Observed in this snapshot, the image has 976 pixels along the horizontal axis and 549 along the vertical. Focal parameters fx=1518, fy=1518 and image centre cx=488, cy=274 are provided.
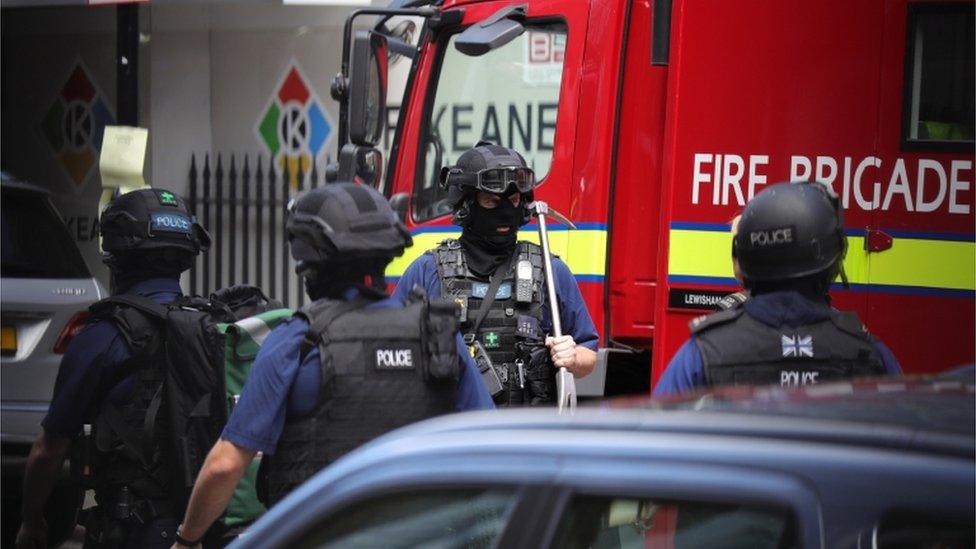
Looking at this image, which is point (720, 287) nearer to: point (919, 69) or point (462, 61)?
point (919, 69)

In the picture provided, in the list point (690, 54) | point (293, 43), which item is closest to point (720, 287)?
point (690, 54)

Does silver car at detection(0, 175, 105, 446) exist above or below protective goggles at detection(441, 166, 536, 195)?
below

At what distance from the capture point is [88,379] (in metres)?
4.36

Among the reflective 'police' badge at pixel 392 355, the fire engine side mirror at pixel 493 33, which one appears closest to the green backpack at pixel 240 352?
the reflective 'police' badge at pixel 392 355

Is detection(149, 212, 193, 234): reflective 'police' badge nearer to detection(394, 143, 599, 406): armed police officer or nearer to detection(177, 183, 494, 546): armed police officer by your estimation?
detection(394, 143, 599, 406): armed police officer

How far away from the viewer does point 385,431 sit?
3562mm

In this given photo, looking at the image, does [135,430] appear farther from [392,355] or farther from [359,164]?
[359,164]

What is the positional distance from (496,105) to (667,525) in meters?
4.69

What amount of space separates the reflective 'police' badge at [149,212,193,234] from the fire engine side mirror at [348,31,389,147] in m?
2.23

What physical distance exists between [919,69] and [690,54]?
0.84m

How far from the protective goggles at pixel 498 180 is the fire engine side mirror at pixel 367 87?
5.69 ft

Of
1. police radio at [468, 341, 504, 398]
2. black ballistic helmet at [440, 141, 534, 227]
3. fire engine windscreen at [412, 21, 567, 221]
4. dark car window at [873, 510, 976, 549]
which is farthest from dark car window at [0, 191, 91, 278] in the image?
dark car window at [873, 510, 976, 549]

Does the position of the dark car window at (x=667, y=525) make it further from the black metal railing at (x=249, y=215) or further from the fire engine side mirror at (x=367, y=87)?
the black metal railing at (x=249, y=215)

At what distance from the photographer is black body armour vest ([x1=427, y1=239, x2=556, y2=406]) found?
4.95 meters
